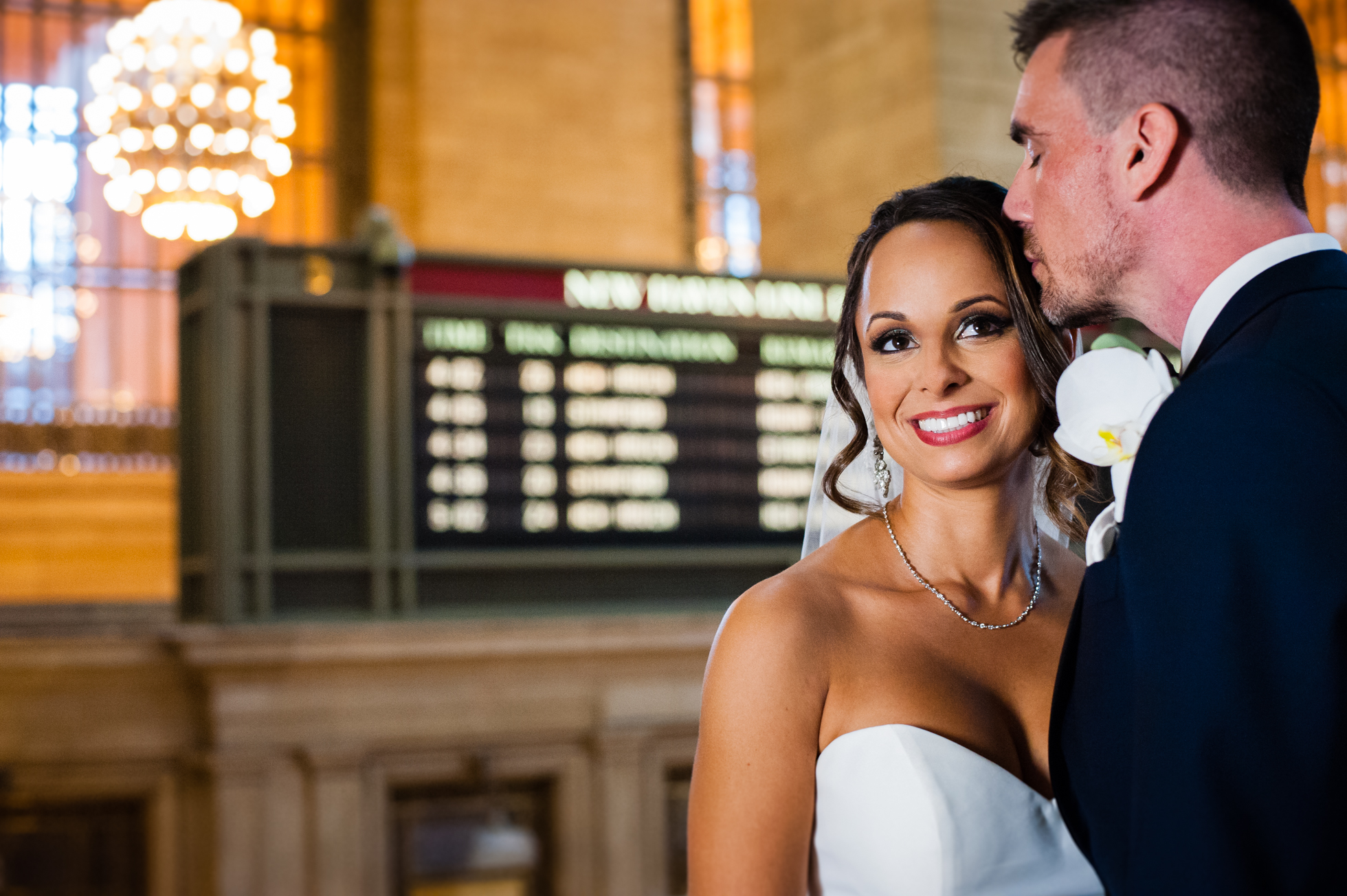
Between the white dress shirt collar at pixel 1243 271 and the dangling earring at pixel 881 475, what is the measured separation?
3.64 ft

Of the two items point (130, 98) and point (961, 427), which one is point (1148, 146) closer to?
point (961, 427)

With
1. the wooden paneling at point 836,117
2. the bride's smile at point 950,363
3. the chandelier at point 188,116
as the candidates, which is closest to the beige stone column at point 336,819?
the bride's smile at point 950,363

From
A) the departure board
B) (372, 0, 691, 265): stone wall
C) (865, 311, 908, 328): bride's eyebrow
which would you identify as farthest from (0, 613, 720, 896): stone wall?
(372, 0, 691, 265): stone wall

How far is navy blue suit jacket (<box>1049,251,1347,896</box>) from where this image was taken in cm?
125

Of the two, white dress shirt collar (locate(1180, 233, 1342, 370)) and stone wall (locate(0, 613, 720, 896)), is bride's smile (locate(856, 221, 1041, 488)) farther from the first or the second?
stone wall (locate(0, 613, 720, 896))

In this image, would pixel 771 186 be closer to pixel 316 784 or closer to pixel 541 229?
pixel 541 229

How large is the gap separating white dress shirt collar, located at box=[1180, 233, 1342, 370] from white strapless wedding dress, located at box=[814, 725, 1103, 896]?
0.84m

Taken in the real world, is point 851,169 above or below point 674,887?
above

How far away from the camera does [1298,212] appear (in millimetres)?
1529

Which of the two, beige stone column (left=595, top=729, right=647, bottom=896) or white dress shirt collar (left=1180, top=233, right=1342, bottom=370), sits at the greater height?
white dress shirt collar (left=1180, top=233, right=1342, bottom=370)

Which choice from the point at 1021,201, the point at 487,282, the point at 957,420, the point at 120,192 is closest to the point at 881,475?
the point at 957,420

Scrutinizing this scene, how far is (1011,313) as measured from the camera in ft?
6.93

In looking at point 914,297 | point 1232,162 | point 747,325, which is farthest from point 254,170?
point 1232,162

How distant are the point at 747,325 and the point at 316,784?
2882mm
